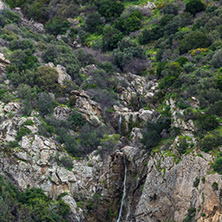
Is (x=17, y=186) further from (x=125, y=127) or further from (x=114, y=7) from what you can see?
(x=114, y=7)

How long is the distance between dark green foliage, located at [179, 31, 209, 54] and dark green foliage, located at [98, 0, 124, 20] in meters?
23.5

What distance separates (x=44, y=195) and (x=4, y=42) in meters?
28.3

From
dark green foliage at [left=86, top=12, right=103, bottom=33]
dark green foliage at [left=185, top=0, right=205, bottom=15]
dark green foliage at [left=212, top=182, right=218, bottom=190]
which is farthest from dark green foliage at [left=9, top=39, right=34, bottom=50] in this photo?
dark green foliage at [left=212, top=182, right=218, bottom=190]

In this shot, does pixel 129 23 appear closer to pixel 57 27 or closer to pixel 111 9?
pixel 111 9

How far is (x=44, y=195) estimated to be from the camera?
3045cm

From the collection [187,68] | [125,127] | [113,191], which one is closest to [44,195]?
[113,191]

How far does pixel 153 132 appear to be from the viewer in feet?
111

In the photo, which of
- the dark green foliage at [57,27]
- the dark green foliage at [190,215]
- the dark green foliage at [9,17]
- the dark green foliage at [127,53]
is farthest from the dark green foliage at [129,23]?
the dark green foliage at [190,215]

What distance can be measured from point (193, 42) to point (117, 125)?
1813cm

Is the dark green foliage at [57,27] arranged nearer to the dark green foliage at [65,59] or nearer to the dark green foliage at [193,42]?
the dark green foliage at [65,59]

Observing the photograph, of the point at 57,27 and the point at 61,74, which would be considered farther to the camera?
the point at 57,27

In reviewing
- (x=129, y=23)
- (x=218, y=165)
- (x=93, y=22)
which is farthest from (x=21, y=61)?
(x=218, y=165)

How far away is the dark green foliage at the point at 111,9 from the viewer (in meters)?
67.4

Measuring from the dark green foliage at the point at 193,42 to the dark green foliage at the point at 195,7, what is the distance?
39.0 feet
